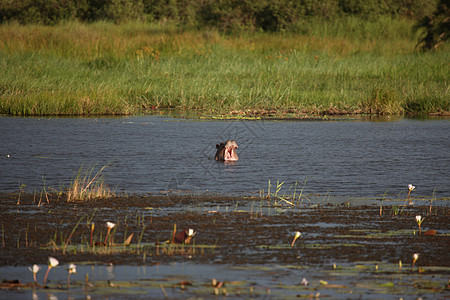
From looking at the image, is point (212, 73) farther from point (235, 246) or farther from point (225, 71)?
point (235, 246)

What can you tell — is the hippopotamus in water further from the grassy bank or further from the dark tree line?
the dark tree line

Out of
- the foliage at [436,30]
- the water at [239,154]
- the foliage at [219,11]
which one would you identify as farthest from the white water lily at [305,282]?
the foliage at [219,11]

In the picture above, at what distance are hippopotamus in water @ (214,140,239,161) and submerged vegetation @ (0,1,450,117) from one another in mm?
5994

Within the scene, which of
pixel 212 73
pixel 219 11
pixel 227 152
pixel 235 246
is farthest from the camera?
pixel 219 11

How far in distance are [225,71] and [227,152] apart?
10.7 metres

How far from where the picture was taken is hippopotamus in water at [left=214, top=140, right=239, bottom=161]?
36.3ft

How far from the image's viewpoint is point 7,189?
28.0 ft

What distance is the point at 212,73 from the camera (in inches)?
840

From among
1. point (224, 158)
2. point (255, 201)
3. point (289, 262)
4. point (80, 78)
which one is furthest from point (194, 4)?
point (289, 262)

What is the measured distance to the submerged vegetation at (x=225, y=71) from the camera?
58.9 ft

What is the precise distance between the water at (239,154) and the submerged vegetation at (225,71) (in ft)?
4.98

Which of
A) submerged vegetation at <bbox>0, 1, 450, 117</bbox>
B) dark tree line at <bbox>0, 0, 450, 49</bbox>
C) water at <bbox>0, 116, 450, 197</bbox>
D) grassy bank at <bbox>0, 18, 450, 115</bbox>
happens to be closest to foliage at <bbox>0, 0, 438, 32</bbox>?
dark tree line at <bbox>0, 0, 450, 49</bbox>

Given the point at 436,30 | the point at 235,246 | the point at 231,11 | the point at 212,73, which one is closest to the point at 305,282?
the point at 235,246

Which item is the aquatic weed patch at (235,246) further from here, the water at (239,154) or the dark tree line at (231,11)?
the dark tree line at (231,11)
